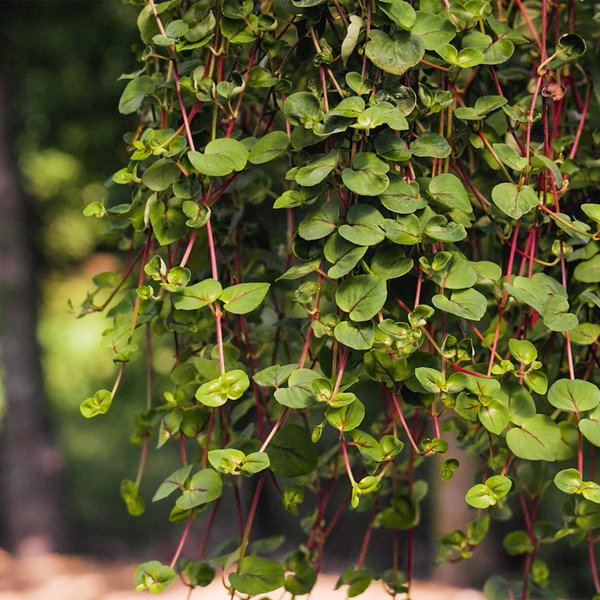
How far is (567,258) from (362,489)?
332mm

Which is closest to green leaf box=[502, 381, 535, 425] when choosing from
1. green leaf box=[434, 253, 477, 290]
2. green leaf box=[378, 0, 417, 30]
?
green leaf box=[434, 253, 477, 290]

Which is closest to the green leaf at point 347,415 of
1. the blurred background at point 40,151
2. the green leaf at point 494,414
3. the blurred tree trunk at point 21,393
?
the green leaf at point 494,414

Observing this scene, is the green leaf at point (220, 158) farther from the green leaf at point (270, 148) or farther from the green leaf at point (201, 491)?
the green leaf at point (201, 491)

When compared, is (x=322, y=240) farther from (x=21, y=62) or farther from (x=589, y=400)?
(x=21, y=62)

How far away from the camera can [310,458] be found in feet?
2.66

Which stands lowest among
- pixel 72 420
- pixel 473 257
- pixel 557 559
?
pixel 72 420

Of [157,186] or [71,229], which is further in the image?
[71,229]

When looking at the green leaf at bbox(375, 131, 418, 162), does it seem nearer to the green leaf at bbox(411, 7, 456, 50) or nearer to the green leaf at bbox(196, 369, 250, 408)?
the green leaf at bbox(411, 7, 456, 50)

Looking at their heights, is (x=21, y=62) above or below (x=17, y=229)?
above

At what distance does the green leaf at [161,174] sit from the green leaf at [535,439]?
392 millimetres

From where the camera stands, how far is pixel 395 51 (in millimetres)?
711

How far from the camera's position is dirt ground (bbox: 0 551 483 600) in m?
2.04

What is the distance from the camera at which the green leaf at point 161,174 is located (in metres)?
0.78

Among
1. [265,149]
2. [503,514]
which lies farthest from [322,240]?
[503,514]
